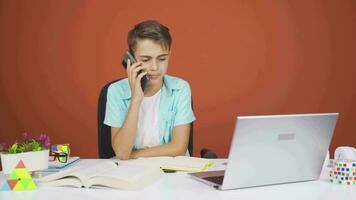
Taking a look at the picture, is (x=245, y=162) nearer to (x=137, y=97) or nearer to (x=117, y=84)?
(x=137, y=97)

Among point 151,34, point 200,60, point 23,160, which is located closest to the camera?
point 23,160

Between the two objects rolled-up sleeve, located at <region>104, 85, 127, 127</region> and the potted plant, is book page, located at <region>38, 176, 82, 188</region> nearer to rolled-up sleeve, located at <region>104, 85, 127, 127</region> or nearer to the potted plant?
the potted plant

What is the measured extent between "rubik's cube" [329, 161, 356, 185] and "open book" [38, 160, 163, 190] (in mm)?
576

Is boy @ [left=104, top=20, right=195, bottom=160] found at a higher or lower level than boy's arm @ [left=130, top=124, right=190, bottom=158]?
higher

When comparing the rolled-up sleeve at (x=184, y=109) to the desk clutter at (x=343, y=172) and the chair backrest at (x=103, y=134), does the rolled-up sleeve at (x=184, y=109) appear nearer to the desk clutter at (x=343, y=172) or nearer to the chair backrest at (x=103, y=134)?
the chair backrest at (x=103, y=134)

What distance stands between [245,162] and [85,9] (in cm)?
243

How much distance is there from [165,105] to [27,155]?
0.98m

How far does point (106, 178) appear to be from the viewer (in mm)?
1476

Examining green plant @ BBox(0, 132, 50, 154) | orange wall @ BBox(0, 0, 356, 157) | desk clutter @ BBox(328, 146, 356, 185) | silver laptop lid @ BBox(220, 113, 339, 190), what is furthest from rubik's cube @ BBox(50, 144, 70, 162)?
orange wall @ BBox(0, 0, 356, 157)

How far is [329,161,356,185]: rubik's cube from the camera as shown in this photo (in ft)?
5.06

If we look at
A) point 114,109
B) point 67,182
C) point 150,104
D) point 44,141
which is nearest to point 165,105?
point 150,104

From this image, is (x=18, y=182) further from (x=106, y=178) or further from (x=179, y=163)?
(x=179, y=163)

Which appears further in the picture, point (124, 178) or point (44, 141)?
point (44, 141)

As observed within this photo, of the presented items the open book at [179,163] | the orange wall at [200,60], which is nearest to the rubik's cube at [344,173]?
the open book at [179,163]
